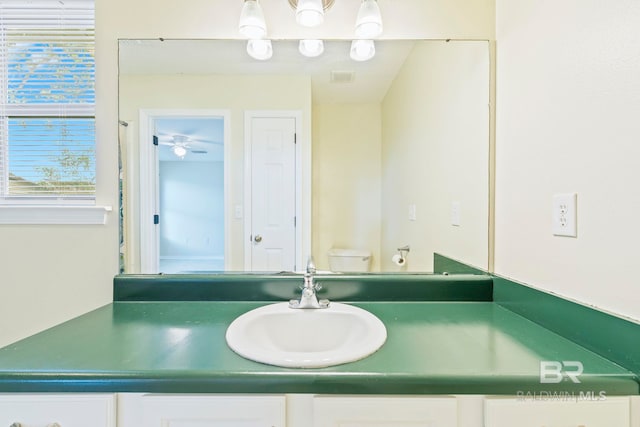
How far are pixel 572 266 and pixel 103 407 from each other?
1.18 m

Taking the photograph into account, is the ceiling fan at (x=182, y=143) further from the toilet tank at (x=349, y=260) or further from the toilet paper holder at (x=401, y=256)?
the toilet paper holder at (x=401, y=256)

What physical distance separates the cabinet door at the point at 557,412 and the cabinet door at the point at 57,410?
0.83 metres

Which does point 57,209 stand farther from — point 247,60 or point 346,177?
point 346,177

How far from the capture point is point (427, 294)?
1207 millimetres

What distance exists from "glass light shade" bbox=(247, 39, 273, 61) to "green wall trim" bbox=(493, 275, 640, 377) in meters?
1.26

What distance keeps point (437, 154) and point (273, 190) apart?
2.47 feet

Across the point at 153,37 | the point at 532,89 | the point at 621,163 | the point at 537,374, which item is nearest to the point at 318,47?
the point at 153,37

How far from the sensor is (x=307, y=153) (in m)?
1.36

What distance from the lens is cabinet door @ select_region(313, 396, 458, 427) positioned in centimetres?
67

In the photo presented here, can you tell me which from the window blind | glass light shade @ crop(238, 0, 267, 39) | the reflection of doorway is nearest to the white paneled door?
the reflection of doorway

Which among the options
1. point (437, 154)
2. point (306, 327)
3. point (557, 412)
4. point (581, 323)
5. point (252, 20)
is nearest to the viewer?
point (557, 412)

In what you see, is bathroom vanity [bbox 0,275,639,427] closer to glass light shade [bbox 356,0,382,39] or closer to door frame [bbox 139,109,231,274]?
door frame [bbox 139,109,231,274]

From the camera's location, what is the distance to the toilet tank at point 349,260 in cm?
132

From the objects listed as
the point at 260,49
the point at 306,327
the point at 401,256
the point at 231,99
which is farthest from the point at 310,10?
the point at 306,327
